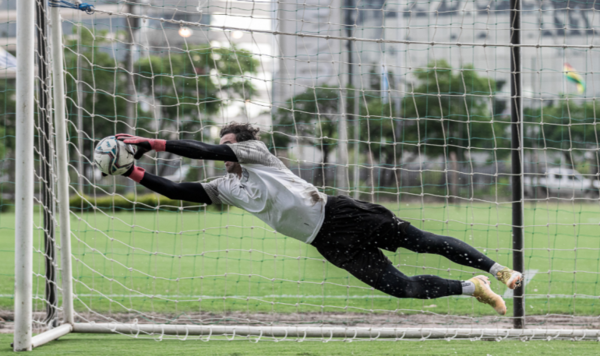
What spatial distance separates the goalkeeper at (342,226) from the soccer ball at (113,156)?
193 mm

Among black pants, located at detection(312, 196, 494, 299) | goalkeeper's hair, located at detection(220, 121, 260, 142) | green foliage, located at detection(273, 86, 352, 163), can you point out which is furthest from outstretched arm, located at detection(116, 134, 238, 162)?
green foliage, located at detection(273, 86, 352, 163)

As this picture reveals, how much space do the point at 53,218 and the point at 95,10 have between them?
1.75 m

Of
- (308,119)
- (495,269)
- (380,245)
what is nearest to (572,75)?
(308,119)

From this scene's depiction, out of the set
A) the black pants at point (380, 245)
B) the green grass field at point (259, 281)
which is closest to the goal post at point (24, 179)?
the green grass field at point (259, 281)

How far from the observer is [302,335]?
4738 mm

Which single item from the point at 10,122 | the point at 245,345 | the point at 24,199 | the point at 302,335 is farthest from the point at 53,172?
the point at 10,122

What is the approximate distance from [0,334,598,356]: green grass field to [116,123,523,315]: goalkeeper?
0.68 metres

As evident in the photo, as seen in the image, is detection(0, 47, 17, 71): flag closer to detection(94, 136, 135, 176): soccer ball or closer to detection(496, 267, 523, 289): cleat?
A: detection(94, 136, 135, 176): soccer ball

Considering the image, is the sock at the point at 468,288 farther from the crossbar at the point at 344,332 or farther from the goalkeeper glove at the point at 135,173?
the goalkeeper glove at the point at 135,173

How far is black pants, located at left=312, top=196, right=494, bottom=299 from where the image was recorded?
3822 millimetres

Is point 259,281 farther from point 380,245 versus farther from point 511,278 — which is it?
point 511,278

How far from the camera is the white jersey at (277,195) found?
3799mm

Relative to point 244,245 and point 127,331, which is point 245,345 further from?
point 244,245

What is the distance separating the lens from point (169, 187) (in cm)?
393
